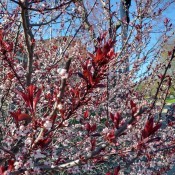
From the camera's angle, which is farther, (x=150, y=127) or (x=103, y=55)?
(x=150, y=127)

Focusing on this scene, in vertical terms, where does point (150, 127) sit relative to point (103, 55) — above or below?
below

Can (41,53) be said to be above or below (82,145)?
above

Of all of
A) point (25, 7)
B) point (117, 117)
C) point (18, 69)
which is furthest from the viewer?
point (18, 69)

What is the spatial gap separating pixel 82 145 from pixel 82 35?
14.2 feet

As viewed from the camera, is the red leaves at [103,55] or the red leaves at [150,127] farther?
the red leaves at [150,127]

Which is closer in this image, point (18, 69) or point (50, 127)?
point (50, 127)

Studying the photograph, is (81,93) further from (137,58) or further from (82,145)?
(137,58)

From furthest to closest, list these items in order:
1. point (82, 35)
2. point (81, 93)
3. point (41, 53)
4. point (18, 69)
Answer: point (82, 35)
point (41, 53)
point (18, 69)
point (81, 93)

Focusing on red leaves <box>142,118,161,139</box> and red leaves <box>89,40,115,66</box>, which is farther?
red leaves <box>142,118,161,139</box>

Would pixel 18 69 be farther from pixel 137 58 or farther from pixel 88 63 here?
pixel 137 58

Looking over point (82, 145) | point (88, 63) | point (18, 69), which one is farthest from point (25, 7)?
point (82, 145)

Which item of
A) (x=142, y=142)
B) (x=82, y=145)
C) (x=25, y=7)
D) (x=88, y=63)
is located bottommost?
(x=82, y=145)

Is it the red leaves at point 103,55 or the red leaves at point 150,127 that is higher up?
the red leaves at point 103,55

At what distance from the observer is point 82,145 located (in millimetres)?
3590
